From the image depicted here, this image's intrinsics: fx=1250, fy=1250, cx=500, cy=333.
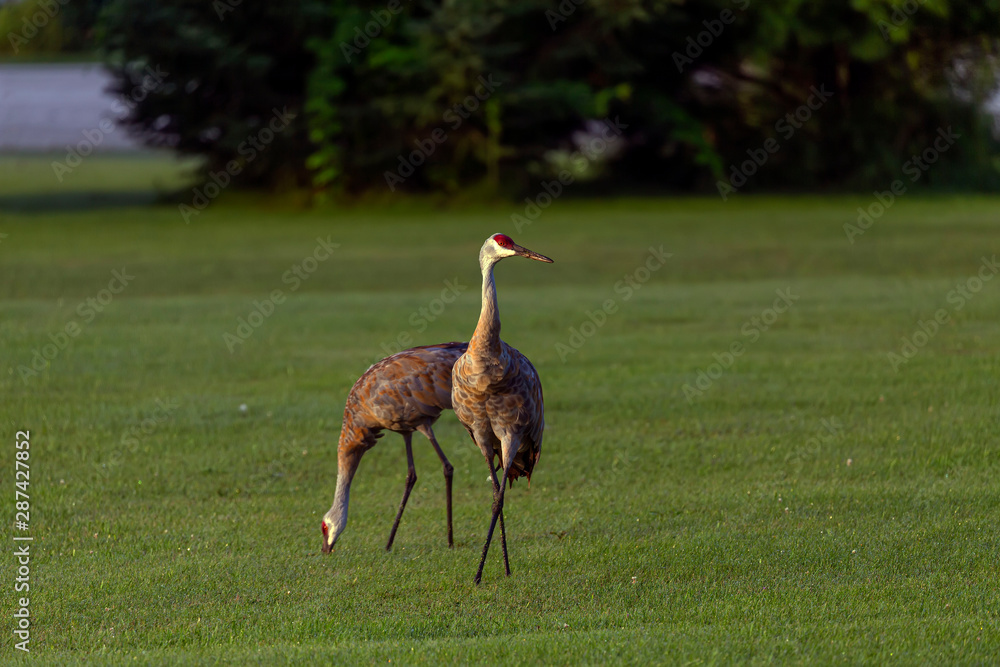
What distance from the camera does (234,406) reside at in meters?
10.0

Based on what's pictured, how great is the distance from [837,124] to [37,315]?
913 inches

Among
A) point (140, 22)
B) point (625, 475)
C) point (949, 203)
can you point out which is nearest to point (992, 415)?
point (625, 475)
